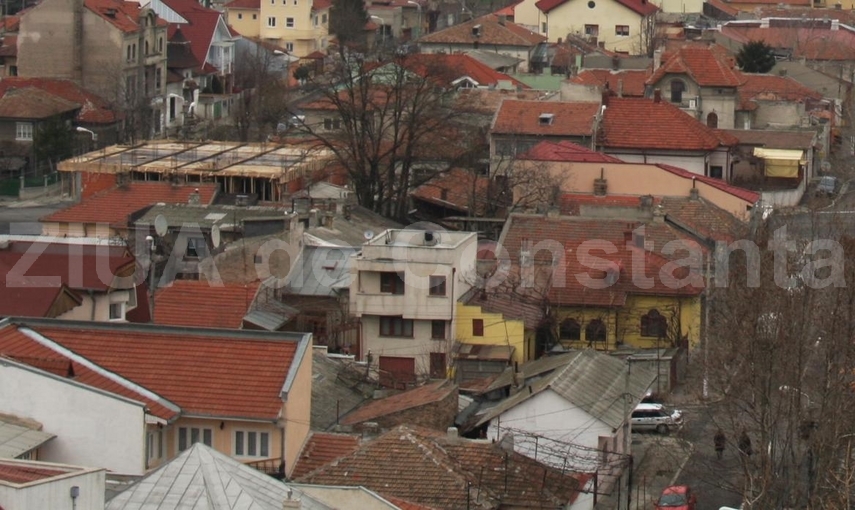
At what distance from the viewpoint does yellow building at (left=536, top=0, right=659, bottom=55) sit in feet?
227

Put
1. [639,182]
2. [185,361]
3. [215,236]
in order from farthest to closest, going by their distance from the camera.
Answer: [639,182]
[215,236]
[185,361]

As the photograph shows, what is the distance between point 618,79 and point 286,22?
22022 millimetres

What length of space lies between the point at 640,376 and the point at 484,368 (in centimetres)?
303

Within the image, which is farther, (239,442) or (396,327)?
(396,327)

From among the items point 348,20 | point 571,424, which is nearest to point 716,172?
point 571,424

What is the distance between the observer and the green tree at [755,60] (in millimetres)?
59000

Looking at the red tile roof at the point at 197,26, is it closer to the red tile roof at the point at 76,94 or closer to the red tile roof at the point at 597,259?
the red tile roof at the point at 76,94

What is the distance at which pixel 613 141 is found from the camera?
45094mm

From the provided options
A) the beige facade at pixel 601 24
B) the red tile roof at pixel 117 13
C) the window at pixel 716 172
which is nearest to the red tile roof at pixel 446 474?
the window at pixel 716 172

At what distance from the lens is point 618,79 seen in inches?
2119

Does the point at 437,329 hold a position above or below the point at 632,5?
below

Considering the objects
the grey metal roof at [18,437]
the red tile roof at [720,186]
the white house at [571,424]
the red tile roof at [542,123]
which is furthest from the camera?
the red tile roof at [542,123]

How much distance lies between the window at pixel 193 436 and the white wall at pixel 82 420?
933 millimetres

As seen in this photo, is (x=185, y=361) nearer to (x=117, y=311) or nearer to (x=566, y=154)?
(x=117, y=311)
